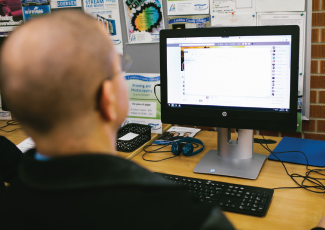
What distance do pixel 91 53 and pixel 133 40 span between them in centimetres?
148

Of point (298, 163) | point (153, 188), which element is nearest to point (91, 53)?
point (153, 188)

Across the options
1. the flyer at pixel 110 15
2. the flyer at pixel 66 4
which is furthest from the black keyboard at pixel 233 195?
the flyer at pixel 66 4

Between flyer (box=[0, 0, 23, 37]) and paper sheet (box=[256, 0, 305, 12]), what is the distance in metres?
1.59

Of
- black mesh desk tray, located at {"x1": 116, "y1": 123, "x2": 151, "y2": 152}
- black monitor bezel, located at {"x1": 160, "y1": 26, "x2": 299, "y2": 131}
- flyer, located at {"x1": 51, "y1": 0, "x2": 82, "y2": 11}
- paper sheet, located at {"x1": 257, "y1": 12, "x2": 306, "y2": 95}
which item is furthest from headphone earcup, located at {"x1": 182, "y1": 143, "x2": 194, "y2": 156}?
flyer, located at {"x1": 51, "y1": 0, "x2": 82, "y2": 11}

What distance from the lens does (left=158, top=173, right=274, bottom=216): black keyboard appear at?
93 centimetres

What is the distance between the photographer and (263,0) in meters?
1.64

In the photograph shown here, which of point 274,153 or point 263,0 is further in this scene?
point 263,0

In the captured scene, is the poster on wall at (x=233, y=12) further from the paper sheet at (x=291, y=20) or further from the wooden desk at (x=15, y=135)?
the wooden desk at (x=15, y=135)

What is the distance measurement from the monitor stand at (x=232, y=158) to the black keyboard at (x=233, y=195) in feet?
0.43

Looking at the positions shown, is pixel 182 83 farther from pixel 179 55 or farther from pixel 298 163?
pixel 298 163

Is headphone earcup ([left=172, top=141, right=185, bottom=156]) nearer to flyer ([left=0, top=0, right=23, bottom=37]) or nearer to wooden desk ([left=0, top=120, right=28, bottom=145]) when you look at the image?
wooden desk ([left=0, top=120, right=28, bottom=145])

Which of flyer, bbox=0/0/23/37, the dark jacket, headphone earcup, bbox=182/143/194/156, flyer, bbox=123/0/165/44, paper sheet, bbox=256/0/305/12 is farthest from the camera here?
flyer, bbox=0/0/23/37

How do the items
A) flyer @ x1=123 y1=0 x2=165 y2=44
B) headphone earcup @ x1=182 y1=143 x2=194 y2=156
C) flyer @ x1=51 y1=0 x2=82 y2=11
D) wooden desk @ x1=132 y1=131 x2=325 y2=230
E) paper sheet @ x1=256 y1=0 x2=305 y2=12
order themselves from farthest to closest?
flyer @ x1=51 y1=0 x2=82 y2=11 → flyer @ x1=123 y1=0 x2=165 y2=44 → paper sheet @ x1=256 y1=0 x2=305 y2=12 → headphone earcup @ x1=182 y1=143 x2=194 y2=156 → wooden desk @ x1=132 y1=131 x2=325 y2=230

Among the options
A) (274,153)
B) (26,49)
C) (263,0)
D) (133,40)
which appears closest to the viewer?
(26,49)
